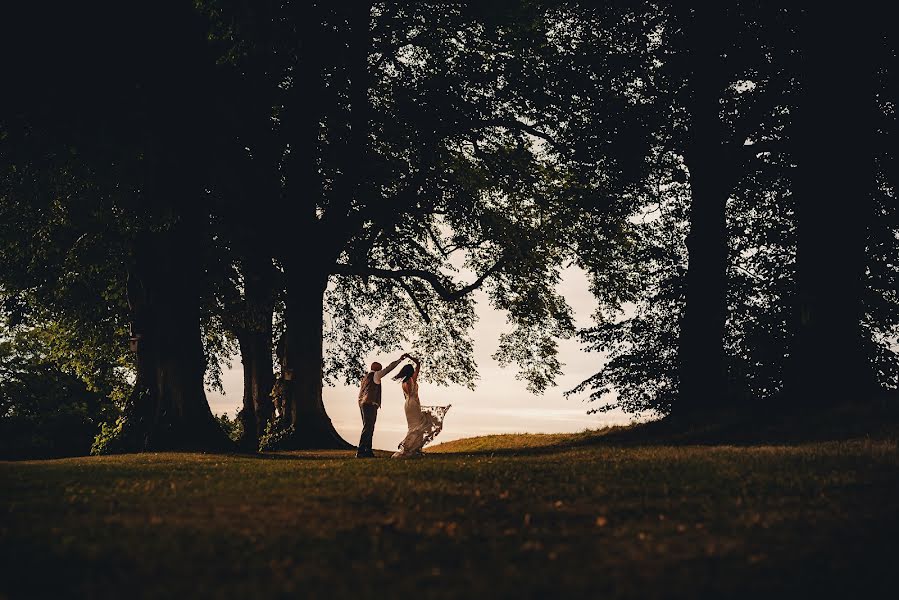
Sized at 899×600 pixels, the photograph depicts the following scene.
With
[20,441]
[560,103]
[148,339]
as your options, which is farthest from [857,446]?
[20,441]

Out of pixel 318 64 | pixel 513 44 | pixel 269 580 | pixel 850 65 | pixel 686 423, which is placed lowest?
pixel 269 580

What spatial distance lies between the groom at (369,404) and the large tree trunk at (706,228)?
8.46m

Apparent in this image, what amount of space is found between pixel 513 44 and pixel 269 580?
77.7 feet

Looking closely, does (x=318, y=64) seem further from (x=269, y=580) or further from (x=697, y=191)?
(x=269, y=580)

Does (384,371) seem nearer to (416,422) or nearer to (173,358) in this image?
(416,422)

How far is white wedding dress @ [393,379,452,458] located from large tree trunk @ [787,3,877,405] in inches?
335

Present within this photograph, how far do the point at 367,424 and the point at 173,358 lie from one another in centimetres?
722

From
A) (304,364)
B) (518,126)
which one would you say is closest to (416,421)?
(304,364)

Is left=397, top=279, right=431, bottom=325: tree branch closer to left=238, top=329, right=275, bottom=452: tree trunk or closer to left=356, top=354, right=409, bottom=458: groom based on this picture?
left=238, top=329, right=275, bottom=452: tree trunk

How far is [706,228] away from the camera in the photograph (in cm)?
2384

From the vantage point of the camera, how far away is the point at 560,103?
27406 millimetres

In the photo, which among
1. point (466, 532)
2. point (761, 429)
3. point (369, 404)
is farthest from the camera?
point (369, 404)

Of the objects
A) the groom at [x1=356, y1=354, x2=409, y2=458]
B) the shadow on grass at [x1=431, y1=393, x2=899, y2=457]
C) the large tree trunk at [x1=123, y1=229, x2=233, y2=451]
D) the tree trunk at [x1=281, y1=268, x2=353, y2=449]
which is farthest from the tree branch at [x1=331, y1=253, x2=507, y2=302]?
the groom at [x1=356, y1=354, x2=409, y2=458]

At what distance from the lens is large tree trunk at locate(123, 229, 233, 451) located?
81.4 feet
